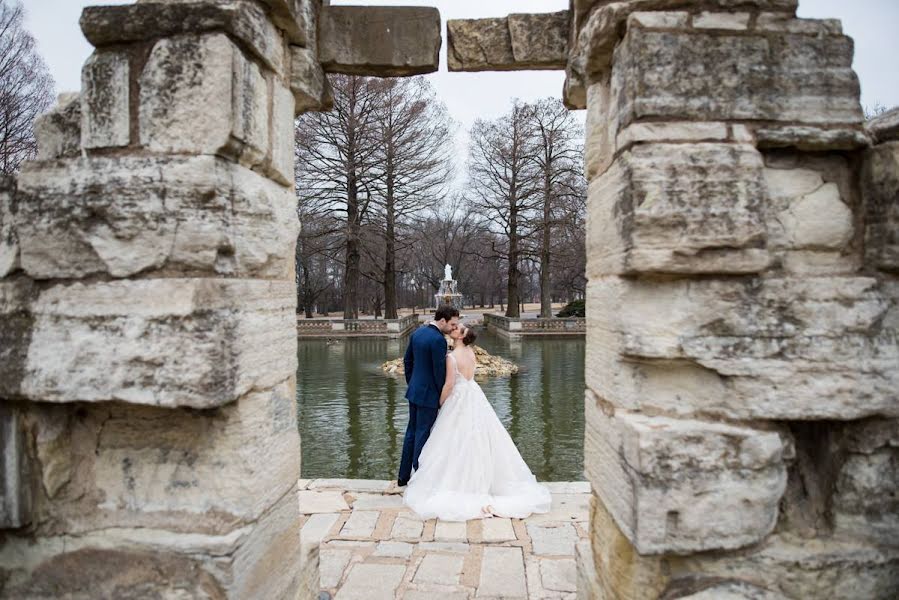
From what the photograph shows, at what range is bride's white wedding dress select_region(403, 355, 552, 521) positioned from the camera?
4.32 metres

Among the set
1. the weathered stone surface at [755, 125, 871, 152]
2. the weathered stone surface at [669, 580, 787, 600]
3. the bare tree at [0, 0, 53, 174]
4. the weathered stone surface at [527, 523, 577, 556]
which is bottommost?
the weathered stone surface at [527, 523, 577, 556]

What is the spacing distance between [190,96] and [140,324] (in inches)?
35.3

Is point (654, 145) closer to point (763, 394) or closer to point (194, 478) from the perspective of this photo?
point (763, 394)

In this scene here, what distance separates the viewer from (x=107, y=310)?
2037 mm

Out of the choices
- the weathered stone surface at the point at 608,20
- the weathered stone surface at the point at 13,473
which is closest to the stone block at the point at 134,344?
the weathered stone surface at the point at 13,473

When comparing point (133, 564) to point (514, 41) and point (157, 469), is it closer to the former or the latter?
point (157, 469)

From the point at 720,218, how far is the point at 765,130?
0.41m

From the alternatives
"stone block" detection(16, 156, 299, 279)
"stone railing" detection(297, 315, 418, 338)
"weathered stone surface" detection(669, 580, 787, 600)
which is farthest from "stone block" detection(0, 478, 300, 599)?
"stone railing" detection(297, 315, 418, 338)

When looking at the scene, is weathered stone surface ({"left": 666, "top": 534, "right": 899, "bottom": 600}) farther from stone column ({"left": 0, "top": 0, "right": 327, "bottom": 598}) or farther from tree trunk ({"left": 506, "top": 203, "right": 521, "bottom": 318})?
tree trunk ({"left": 506, "top": 203, "right": 521, "bottom": 318})

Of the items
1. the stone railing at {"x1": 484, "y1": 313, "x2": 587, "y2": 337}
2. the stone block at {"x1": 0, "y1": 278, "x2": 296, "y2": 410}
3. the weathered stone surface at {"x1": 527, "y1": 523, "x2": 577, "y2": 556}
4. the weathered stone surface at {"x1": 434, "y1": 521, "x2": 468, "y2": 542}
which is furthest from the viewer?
the stone railing at {"x1": 484, "y1": 313, "x2": 587, "y2": 337}

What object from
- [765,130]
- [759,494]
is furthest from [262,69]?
[759,494]

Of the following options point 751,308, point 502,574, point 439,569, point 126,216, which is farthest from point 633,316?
point 439,569

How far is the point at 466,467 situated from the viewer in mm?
4633

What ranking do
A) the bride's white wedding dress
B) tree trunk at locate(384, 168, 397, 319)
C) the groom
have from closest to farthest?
the bride's white wedding dress < the groom < tree trunk at locate(384, 168, 397, 319)
